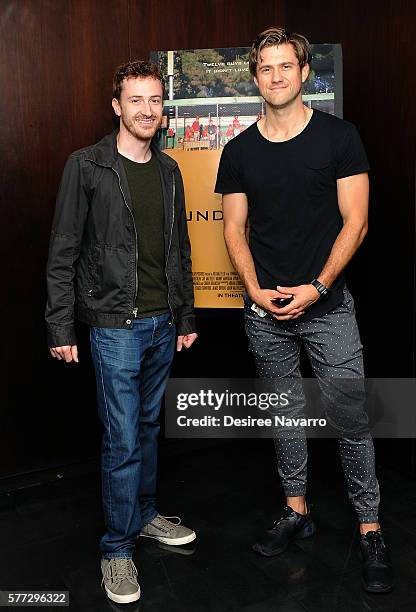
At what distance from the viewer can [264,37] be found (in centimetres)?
210

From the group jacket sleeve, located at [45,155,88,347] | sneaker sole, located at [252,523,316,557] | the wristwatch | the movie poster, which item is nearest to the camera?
jacket sleeve, located at [45,155,88,347]

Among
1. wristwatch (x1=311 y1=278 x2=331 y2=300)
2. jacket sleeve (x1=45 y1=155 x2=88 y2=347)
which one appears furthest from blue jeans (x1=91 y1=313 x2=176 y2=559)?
wristwatch (x1=311 y1=278 x2=331 y2=300)

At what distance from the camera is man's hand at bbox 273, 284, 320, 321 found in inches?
81.7

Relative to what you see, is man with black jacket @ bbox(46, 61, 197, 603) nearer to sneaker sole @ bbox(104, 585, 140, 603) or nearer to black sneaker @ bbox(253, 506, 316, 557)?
sneaker sole @ bbox(104, 585, 140, 603)

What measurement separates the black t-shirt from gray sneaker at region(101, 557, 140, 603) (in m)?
1.05

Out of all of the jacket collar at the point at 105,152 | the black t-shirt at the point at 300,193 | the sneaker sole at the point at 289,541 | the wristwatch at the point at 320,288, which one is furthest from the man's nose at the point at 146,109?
the sneaker sole at the point at 289,541

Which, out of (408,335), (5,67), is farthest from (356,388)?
(5,67)

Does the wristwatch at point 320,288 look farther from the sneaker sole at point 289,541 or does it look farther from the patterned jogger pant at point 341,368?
the sneaker sole at point 289,541

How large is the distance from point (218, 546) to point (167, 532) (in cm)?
20

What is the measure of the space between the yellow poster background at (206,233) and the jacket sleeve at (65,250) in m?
0.64

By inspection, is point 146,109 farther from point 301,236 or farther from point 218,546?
point 218,546

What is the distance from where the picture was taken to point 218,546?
2.33m

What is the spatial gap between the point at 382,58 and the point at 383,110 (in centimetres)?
23

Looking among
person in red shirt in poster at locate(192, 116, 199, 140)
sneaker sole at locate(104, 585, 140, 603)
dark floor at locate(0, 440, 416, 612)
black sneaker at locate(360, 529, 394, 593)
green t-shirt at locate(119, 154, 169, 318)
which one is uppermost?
person in red shirt in poster at locate(192, 116, 199, 140)
